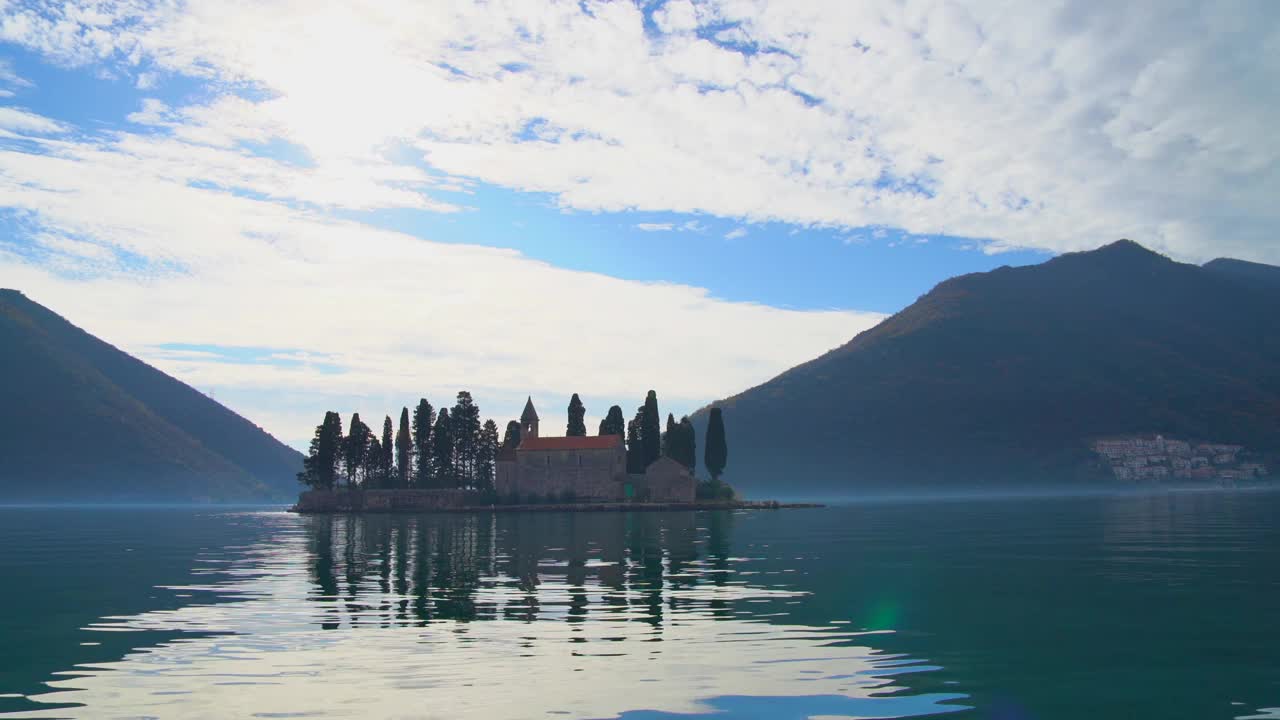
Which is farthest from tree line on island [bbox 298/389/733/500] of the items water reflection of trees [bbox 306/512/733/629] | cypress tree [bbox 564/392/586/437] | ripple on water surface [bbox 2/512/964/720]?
ripple on water surface [bbox 2/512/964/720]

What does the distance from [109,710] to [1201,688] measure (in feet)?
59.1

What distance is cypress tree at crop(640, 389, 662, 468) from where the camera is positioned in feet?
458

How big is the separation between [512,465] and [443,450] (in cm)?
1104

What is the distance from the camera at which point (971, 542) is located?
186 ft

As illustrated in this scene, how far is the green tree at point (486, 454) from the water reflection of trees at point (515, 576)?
253 feet

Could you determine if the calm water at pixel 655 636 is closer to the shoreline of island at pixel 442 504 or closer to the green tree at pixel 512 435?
the shoreline of island at pixel 442 504

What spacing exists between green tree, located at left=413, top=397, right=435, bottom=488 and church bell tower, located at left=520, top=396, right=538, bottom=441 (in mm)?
13441

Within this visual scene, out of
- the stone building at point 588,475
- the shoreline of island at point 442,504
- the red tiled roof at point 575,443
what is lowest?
the shoreline of island at point 442,504

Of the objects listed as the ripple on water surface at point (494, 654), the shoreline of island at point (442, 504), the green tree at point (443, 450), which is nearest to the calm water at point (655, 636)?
the ripple on water surface at point (494, 654)

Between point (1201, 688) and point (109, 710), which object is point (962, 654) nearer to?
point (1201, 688)

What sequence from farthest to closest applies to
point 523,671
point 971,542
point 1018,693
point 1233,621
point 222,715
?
point 971,542
point 1233,621
point 523,671
point 1018,693
point 222,715

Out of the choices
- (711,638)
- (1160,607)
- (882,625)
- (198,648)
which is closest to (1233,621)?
(1160,607)

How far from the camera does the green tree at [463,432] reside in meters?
142

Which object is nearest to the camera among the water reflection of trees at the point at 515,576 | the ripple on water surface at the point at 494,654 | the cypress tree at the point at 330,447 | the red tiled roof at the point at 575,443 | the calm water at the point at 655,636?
the ripple on water surface at the point at 494,654
